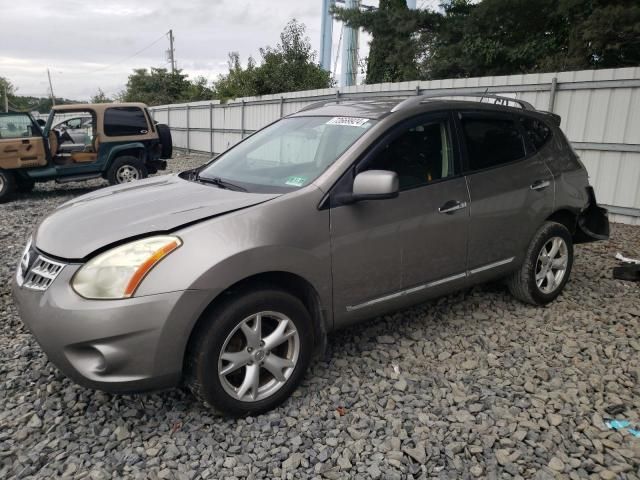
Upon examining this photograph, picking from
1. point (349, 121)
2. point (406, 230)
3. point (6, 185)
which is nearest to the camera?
point (406, 230)

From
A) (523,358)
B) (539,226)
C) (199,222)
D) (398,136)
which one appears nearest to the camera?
(199,222)

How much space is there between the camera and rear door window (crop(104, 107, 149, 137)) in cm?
1034

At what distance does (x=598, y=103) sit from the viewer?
23.8ft

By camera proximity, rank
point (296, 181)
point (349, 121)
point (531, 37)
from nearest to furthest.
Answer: point (296, 181), point (349, 121), point (531, 37)

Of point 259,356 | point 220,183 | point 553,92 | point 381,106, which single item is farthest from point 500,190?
point 553,92

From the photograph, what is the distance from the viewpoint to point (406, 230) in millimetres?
3062

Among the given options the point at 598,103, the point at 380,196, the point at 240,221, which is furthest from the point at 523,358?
the point at 598,103

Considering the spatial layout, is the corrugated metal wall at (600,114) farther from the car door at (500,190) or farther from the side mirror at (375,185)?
the side mirror at (375,185)

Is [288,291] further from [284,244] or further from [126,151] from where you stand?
[126,151]

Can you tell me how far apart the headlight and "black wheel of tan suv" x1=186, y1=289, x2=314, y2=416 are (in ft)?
1.25

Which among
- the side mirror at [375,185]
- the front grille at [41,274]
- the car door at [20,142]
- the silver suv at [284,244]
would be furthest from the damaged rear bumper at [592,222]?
the car door at [20,142]

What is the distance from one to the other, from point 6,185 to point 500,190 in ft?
30.6

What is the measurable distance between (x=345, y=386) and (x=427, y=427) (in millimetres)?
565

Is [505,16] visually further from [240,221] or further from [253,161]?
[240,221]
